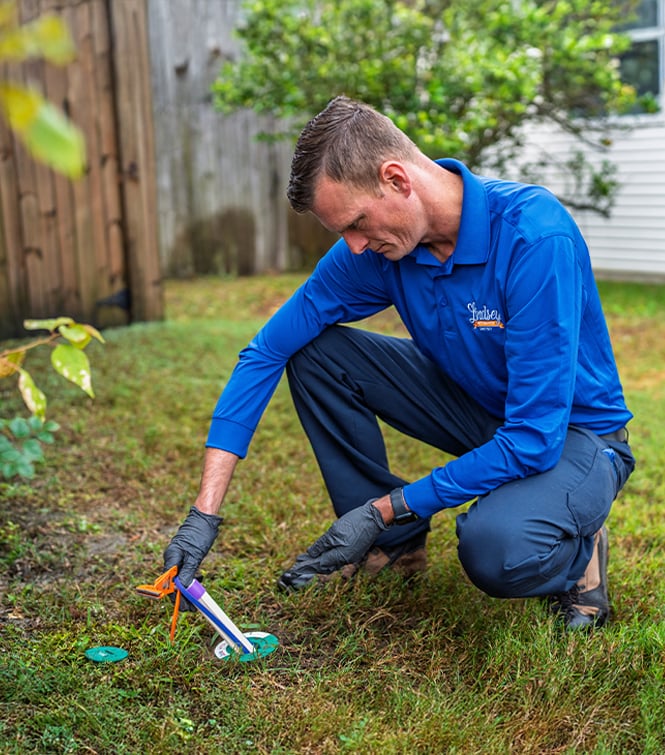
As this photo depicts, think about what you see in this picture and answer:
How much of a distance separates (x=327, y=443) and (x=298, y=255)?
7240 mm

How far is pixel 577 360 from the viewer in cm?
229

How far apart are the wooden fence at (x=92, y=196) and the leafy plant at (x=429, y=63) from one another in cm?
172

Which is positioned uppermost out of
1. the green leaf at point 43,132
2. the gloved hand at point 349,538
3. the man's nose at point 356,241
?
the green leaf at point 43,132

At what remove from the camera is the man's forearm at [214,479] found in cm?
238

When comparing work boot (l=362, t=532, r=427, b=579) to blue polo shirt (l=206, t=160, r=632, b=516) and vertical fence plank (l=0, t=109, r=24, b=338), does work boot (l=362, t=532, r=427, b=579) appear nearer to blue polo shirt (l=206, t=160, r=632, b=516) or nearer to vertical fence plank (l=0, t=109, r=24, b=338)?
blue polo shirt (l=206, t=160, r=632, b=516)

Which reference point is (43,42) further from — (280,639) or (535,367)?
(280,639)

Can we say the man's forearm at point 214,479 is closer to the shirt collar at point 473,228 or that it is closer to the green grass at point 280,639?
the green grass at point 280,639

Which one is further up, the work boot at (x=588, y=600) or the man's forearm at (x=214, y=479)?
the man's forearm at (x=214, y=479)

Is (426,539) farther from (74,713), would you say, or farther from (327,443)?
(74,713)

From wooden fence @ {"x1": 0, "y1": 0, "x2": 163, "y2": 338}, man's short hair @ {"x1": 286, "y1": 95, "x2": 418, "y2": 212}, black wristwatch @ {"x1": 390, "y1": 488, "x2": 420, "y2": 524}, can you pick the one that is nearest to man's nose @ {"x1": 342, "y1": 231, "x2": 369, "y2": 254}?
man's short hair @ {"x1": 286, "y1": 95, "x2": 418, "y2": 212}

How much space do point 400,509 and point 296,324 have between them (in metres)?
0.63

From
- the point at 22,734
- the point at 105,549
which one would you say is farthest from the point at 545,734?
the point at 105,549

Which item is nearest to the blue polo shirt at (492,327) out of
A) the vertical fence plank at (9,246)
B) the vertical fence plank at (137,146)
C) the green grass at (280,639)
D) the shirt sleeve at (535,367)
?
the shirt sleeve at (535,367)

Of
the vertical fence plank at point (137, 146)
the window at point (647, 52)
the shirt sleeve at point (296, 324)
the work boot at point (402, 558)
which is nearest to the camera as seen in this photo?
the shirt sleeve at point (296, 324)
